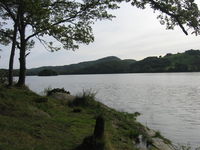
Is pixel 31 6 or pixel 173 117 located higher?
pixel 31 6

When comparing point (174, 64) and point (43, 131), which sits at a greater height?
point (174, 64)

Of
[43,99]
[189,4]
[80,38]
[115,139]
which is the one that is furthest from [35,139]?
[80,38]

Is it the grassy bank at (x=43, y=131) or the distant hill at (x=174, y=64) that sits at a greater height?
the distant hill at (x=174, y=64)

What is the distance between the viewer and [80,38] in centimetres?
1488

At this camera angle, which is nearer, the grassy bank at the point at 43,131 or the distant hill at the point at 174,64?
the grassy bank at the point at 43,131

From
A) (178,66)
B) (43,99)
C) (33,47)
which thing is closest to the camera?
(43,99)

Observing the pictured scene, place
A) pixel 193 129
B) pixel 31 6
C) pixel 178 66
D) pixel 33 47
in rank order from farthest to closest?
pixel 178 66
pixel 33 47
pixel 193 129
pixel 31 6

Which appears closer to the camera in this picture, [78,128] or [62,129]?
[62,129]

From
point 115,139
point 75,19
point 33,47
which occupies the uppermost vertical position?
point 75,19

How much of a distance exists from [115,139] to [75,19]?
9967 mm

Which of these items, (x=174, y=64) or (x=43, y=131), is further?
(x=174, y=64)

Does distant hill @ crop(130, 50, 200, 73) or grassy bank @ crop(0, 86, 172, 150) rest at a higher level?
distant hill @ crop(130, 50, 200, 73)

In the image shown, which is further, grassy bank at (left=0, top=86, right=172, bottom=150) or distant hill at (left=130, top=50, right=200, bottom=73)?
distant hill at (left=130, top=50, right=200, bottom=73)

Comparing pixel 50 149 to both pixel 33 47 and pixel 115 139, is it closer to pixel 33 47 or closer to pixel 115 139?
pixel 115 139
